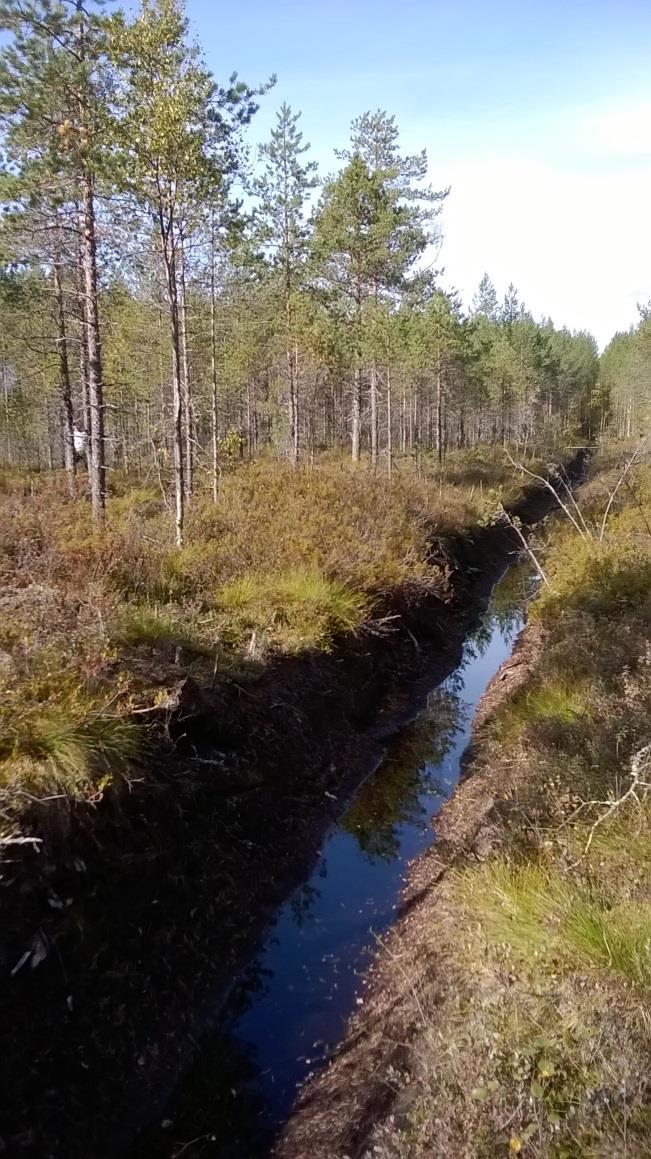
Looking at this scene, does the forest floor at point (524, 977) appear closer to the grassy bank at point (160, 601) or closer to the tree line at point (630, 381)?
the grassy bank at point (160, 601)

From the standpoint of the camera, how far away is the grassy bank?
540 centimetres

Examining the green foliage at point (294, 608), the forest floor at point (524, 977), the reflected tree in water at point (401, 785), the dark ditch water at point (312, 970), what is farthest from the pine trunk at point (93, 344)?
the forest floor at point (524, 977)

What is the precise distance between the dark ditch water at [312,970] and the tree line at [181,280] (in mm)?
5505

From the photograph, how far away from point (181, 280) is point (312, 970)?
15.6 meters

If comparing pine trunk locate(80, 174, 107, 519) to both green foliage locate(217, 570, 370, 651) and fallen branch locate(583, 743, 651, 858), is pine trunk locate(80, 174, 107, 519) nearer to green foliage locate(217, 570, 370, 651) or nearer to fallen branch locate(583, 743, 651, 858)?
green foliage locate(217, 570, 370, 651)

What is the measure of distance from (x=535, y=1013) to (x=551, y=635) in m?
7.42

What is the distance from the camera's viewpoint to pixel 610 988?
3523 millimetres

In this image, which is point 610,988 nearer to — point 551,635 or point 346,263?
point 551,635

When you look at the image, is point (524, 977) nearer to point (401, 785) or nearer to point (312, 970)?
point (312, 970)

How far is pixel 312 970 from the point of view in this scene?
19.9 ft

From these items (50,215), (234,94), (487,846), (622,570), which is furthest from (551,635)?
(50,215)

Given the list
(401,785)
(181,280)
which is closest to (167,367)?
(181,280)

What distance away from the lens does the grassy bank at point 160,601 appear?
540cm

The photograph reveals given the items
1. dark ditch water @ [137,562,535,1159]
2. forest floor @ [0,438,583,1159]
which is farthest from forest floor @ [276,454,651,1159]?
forest floor @ [0,438,583,1159]
